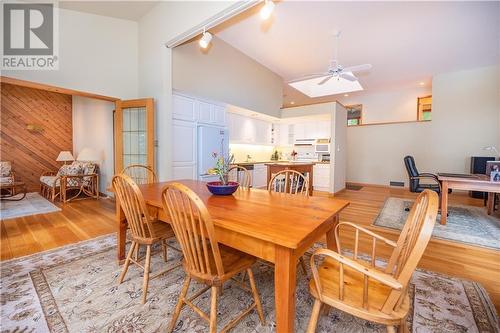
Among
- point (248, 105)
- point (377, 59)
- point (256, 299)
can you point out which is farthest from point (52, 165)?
point (377, 59)

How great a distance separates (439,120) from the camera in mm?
6035

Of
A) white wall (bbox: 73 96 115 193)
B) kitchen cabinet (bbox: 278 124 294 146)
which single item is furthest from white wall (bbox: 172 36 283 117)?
white wall (bbox: 73 96 115 193)

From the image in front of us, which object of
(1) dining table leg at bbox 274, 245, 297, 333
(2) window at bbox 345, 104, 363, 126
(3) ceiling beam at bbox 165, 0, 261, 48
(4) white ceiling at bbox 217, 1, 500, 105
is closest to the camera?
(1) dining table leg at bbox 274, 245, 297, 333

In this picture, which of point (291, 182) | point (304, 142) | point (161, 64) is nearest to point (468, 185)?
point (291, 182)

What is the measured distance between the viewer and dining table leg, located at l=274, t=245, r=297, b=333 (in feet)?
3.62

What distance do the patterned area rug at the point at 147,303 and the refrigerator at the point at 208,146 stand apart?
2.36 meters

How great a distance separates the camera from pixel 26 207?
4332 mm

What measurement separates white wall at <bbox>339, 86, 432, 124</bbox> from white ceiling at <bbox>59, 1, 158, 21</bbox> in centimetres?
697

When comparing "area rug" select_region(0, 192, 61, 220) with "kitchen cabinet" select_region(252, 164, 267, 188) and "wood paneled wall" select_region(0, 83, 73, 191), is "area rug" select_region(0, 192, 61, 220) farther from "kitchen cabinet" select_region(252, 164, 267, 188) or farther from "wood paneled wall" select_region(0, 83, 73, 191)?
"kitchen cabinet" select_region(252, 164, 267, 188)

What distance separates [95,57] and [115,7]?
879 millimetres

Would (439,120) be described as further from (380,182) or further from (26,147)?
(26,147)

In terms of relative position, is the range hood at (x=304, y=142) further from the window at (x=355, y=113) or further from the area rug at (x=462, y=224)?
the window at (x=355, y=113)

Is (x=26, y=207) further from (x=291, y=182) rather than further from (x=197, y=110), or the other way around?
A: (x=291, y=182)

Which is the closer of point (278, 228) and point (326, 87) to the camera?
point (278, 228)
